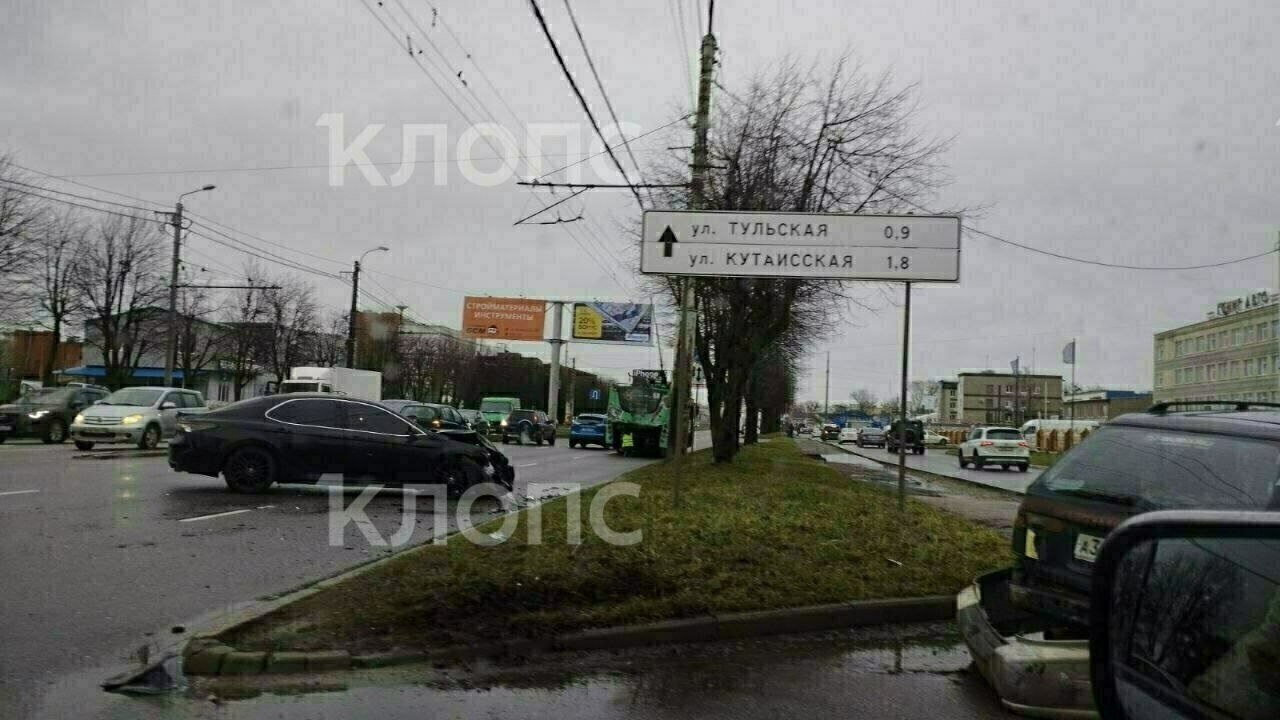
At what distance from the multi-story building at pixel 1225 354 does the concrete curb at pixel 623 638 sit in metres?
61.6

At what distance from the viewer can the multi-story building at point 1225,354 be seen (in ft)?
201

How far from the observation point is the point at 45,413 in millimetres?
23594

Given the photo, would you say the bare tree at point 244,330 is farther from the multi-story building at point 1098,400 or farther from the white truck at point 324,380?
the multi-story building at point 1098,400

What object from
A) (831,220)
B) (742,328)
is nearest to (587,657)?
(831,220)

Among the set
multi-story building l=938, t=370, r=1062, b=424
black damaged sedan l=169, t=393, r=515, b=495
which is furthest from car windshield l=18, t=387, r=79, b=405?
multi-story building l=938, t=370, r=1062, b=424

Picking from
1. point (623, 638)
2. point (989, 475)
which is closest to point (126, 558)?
point (623, 638)

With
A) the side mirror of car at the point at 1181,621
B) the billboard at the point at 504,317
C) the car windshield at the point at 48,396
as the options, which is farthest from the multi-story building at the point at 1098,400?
the side mirror of car at the point at 1181,621

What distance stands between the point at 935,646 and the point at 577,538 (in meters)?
3.50

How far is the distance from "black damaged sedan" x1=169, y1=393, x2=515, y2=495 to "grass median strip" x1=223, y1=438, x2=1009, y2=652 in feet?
10.3

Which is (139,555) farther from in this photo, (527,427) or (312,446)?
(527,427)

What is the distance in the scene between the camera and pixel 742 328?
66.1 ft

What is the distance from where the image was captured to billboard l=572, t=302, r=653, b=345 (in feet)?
170

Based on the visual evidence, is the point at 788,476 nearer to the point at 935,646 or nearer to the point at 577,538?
the point at 577,538

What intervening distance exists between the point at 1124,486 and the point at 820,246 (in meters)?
6.20
